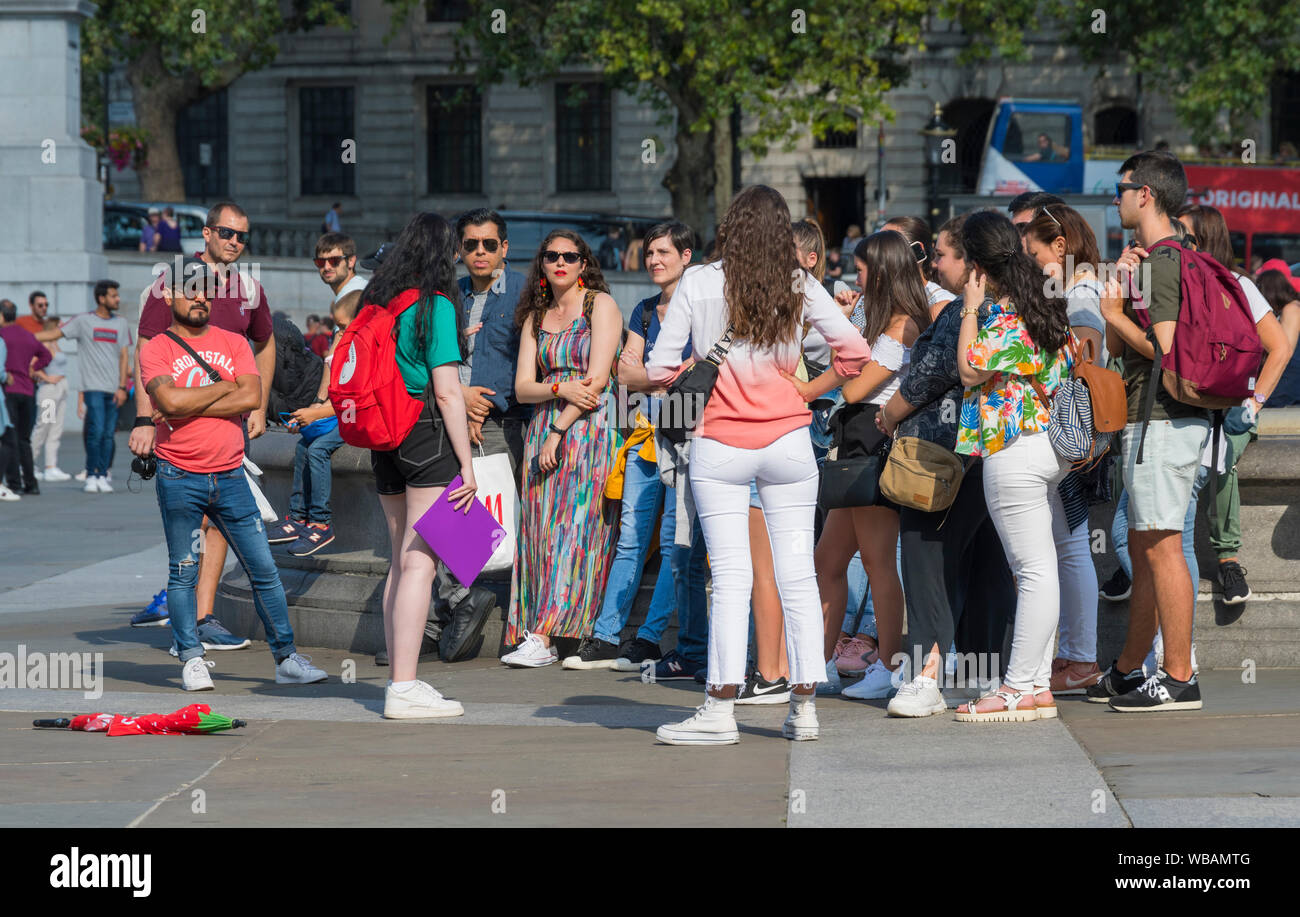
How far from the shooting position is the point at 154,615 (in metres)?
9.39

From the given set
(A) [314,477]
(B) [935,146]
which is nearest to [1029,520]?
(A) [314,477]

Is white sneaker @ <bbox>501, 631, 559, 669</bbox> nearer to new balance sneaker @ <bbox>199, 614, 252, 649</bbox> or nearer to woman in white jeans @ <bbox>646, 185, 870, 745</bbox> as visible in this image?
new balance sneaker @ <bbox>199, 614, 252, 649</bbox>

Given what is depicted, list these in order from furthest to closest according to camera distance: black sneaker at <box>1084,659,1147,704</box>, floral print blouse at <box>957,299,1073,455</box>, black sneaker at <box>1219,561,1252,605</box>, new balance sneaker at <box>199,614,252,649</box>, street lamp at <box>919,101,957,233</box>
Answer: street lamp at <box>919,101,957,233</box> < new balance sneaker at <box>199,614,252,649</box> < black sneaker at <box>1219,561,1252,605</box> < black sneaker at <box>1084,659,1147,704</box> < floral print blouse at <box>957,299,1073,455</box>

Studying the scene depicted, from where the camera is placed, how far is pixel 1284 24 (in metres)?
32.3

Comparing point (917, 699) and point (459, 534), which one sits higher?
point (459, 534)

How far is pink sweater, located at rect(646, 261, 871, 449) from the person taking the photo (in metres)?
5.89

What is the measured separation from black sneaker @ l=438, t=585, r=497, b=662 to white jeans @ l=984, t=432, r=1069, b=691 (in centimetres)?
267

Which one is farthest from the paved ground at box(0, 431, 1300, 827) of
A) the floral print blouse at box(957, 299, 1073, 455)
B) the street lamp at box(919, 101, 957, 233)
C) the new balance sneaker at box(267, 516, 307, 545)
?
the street lamp at box(919, 101, 957, 233)

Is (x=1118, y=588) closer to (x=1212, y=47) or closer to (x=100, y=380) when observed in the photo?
(x=100, y=380)

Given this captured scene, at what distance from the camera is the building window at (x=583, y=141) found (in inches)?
1836

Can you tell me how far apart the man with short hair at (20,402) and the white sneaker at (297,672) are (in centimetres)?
1030

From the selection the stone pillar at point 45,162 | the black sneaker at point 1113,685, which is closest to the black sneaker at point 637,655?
the black sneaker at point 1113,685

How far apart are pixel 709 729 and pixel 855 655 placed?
1.61m

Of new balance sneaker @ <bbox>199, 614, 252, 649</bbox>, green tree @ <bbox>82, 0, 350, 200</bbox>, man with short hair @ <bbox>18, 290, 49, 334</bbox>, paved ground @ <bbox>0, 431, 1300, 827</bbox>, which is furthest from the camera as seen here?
green tree @ <bbox>82, 0, 350, 200</bbox>
